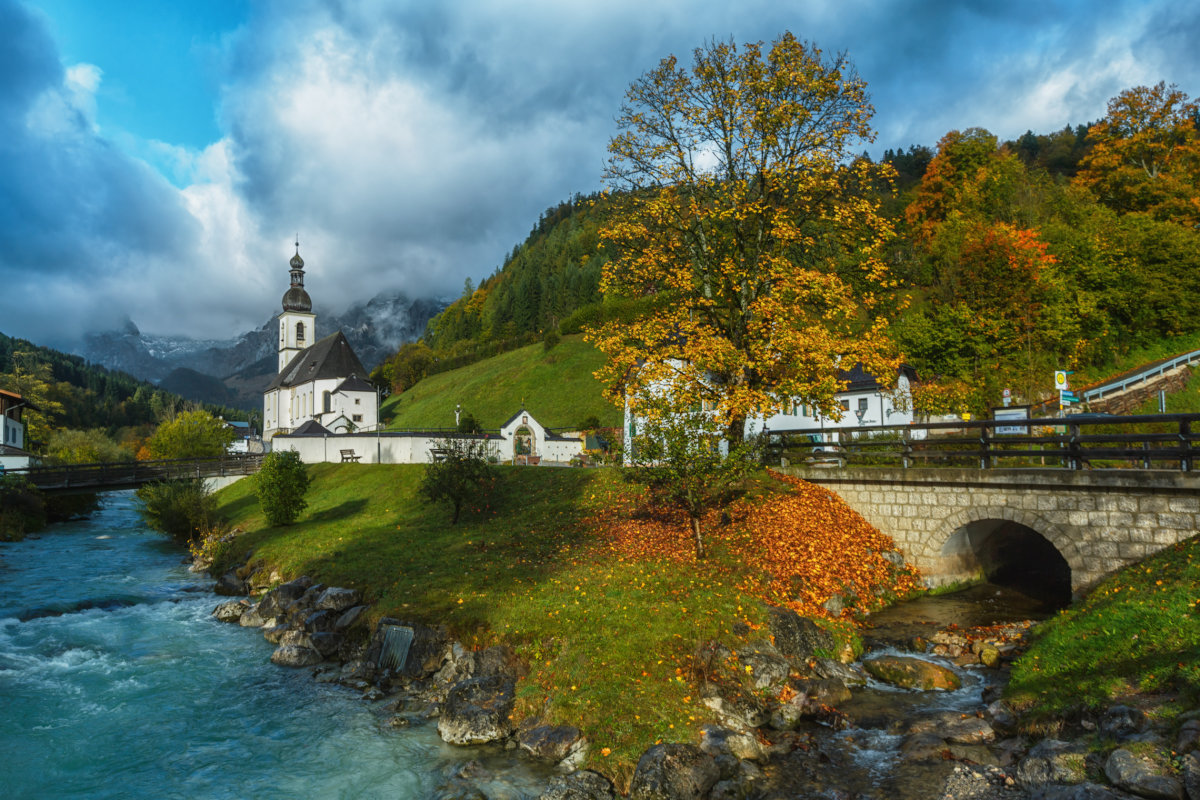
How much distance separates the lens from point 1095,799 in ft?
26.9

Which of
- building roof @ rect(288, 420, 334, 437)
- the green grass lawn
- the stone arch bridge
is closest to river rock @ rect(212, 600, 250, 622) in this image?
the green grass lawn

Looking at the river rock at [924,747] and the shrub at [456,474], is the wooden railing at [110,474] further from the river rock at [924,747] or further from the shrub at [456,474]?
the river rock at [924,747]

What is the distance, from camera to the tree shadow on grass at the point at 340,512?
30945 mm

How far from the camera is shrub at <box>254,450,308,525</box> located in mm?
29375

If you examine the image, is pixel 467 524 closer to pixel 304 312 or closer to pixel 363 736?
pixel 363 736

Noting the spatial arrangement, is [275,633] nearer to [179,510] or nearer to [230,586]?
[230,586]

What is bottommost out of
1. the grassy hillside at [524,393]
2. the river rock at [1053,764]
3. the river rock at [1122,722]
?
the river rock at [1053,764]

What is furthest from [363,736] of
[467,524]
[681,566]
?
[467,524]

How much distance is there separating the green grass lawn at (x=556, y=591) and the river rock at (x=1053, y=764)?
4503 mm

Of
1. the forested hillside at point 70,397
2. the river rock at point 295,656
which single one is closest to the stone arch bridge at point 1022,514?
the river rock at point 295,656

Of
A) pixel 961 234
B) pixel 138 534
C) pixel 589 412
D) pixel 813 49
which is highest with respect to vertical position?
pixel 961 234

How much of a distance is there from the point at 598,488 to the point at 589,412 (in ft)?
149

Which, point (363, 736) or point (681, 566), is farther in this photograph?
point (681, 566)

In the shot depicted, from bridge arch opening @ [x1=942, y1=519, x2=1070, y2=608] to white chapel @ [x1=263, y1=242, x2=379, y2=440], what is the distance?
61.9 metres
